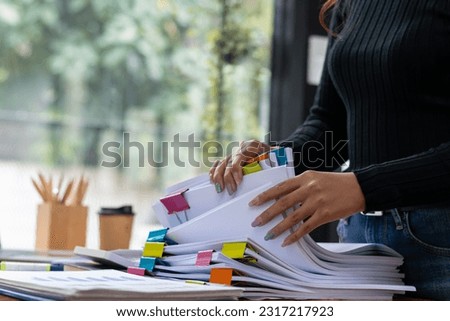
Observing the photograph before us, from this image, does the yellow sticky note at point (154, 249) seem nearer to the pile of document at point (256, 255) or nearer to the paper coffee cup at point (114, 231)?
the pile of document at point (256, 255)

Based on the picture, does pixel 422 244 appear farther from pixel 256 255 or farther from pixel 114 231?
pixel 114 231

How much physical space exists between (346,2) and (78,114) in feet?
5.83

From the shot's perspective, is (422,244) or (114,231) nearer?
(422,244)

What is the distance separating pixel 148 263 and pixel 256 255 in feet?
Answer: 0.63

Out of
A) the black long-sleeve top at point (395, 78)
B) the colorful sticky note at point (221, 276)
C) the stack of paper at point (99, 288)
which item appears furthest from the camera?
→ the black long-sleeve top at point (395, 78)

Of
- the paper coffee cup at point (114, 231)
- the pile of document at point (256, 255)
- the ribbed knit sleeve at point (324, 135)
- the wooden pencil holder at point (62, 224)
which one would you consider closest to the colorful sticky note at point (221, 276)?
the pile of document at point (256, 255)

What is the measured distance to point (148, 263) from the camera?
108cm

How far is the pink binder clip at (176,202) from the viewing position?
43.5 inches

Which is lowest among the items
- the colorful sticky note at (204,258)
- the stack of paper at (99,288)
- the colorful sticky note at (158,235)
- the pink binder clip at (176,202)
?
the stack of paper at (99,288)

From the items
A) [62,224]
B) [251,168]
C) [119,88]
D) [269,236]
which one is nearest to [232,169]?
[251,168]

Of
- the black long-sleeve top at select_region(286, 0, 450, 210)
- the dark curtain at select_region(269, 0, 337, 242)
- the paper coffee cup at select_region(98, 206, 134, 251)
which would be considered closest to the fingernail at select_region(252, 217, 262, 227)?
the black long-sleeve top at select_region(286, 0, 450, 210)

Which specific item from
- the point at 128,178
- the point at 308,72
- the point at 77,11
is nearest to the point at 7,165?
the point at 128,178

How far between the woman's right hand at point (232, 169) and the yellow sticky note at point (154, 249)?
12 centimetres
